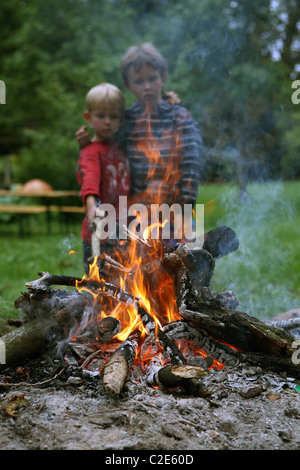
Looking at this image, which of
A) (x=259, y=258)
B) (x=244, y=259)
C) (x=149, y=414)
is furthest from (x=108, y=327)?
(x=259, y=258)

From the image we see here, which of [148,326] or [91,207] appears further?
[91,207]

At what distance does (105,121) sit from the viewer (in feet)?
12.1

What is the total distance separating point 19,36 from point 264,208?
8.15 metres

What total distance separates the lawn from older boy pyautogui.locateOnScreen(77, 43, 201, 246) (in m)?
0.35

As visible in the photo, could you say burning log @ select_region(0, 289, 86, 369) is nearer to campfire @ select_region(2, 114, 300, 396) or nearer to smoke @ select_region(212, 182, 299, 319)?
campfire @ select_region(2, 114, 300, 396)

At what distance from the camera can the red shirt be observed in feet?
12.3

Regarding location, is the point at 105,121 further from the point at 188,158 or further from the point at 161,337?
the point at 161,337

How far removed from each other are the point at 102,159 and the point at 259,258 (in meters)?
3.43

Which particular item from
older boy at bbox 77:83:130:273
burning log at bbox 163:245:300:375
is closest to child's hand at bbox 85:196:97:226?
older boy at bbox 77:83:130:273

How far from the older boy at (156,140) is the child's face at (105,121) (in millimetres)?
123

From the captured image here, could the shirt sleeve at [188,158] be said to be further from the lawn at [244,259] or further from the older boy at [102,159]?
the older boy at [102,159]

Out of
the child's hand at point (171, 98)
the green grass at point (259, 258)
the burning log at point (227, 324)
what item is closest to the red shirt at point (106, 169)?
the child's hand at point (171, 98)
